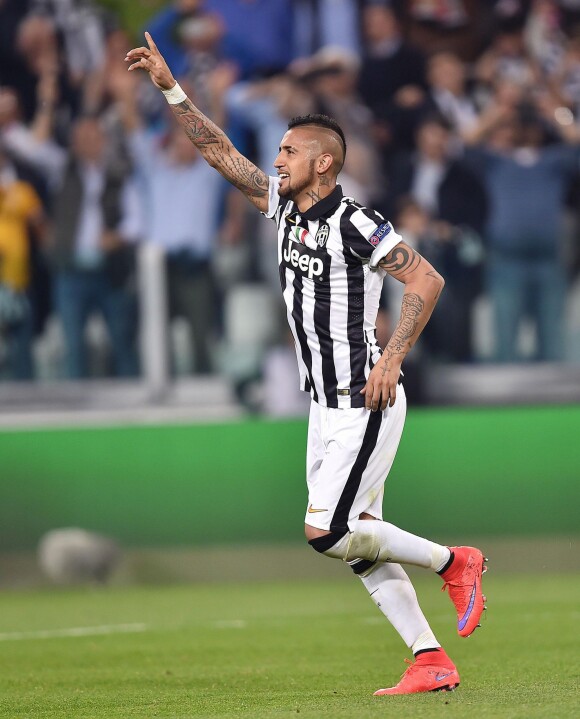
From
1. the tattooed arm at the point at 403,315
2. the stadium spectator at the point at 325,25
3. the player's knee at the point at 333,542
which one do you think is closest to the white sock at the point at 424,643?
the player's knee at the point at 333,542

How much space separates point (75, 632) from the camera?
834 centimetres

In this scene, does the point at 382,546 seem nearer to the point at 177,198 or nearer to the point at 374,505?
the point at 374,505

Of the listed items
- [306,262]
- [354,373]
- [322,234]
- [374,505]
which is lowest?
[374,505]

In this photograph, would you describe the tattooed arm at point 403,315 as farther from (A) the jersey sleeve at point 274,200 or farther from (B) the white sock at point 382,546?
(A) the jersey sleeve at point 274,200

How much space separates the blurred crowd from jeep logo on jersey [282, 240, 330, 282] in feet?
23.9

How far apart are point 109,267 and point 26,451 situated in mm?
2160

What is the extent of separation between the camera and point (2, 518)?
1166 cm

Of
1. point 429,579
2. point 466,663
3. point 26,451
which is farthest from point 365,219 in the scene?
point 26,451

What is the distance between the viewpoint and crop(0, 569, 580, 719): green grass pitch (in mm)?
5102

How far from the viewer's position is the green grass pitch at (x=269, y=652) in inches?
201

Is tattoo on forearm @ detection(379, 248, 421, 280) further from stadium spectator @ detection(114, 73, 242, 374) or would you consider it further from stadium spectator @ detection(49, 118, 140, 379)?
stadium spectator @ detection(49, 118, 140, 379)

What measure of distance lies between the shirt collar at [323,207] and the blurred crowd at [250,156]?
7352 millimetres

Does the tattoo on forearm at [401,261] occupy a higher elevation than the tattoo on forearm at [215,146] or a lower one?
lower

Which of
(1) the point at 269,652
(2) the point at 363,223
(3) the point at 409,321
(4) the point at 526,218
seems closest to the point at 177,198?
(4) the point at 526,218
